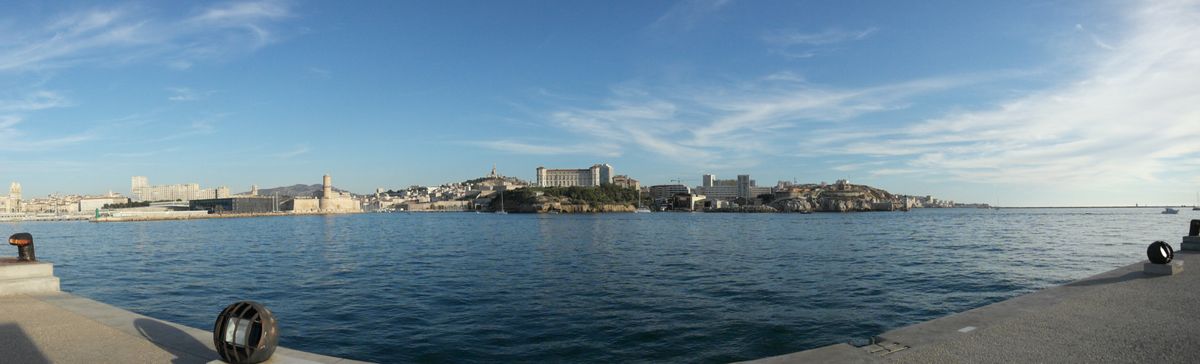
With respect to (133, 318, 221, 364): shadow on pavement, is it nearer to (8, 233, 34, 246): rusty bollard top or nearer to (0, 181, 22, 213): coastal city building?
(8, 233, 34, 246): rusty bollard top

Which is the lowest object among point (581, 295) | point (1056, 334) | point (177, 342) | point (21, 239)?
point (581, 295)

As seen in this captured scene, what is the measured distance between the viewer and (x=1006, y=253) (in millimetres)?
31250

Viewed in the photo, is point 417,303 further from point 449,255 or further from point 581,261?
point 449,255

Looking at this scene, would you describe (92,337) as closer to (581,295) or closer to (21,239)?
(21,239)

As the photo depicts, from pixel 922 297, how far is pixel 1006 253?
19732mm

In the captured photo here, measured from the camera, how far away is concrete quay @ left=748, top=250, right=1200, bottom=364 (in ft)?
20.7

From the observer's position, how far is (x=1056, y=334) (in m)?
7.33

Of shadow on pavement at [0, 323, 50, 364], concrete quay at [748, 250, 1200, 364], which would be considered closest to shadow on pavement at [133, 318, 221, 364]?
shadow on pavement at [0, 323, 50, 364]

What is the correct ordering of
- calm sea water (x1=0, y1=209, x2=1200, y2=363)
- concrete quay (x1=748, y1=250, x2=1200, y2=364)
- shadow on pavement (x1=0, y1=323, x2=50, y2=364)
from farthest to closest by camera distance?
1. calm sea water (x1=0, y1=209, x2=1200, y2=363)
2. shadow on pavement (x1=0, y1=323, x2=50, y2=364)
3. concrete quay (x1=748, y1=250, x2=1200, y2=364)

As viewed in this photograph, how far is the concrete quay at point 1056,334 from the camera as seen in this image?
6312mm

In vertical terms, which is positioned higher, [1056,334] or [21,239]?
[21,239]

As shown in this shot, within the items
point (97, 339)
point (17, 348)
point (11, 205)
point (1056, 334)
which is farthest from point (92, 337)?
point (11, 205)

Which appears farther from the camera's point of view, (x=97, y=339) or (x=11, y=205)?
(x=11, y=205)

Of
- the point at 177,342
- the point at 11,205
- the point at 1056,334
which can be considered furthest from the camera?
the point at 11,205
